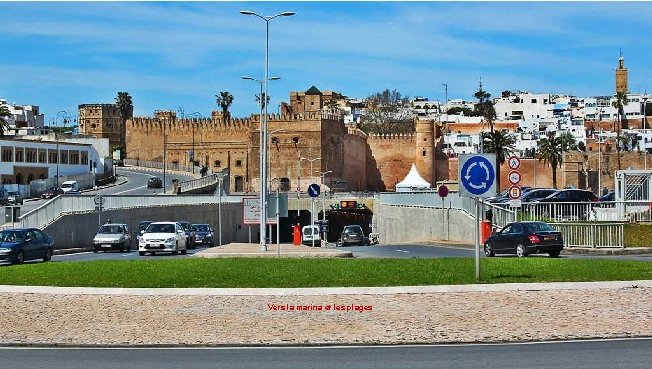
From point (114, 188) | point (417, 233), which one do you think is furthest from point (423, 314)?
point (114, 188)

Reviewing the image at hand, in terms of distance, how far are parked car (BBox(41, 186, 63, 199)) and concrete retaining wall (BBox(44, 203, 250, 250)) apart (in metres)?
12.0

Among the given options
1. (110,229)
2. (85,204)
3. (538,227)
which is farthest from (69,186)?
(538,227)

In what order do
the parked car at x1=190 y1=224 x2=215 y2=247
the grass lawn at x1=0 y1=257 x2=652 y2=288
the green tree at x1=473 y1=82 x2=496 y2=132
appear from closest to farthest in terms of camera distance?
the grass lawn at x1=0 y1=257 x2=652 y2=288 < the parked car at x1=190 y1=224 x2=215 y2=247 < the green tree at x1=473 y1=82 x2=496 y2=132

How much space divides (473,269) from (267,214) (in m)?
16.2

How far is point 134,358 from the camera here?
14.5m

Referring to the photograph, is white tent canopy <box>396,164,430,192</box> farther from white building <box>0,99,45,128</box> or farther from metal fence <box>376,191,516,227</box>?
white building <box>0,99,45,128</box>

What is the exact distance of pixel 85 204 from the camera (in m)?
55.9

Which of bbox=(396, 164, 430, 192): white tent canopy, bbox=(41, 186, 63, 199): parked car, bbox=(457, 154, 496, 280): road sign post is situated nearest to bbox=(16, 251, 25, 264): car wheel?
Answer: bbox=(457, 154, 496, 280): road sign post

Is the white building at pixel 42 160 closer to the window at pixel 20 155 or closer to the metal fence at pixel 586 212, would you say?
the window at pixel 20 155

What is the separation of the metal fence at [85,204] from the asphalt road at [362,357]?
33952mm

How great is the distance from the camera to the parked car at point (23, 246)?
34312 millimetres

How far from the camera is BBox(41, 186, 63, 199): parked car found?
8063 centimetres

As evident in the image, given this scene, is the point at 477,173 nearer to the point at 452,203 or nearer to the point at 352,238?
the point at 452,203

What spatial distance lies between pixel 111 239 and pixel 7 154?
53870mm
